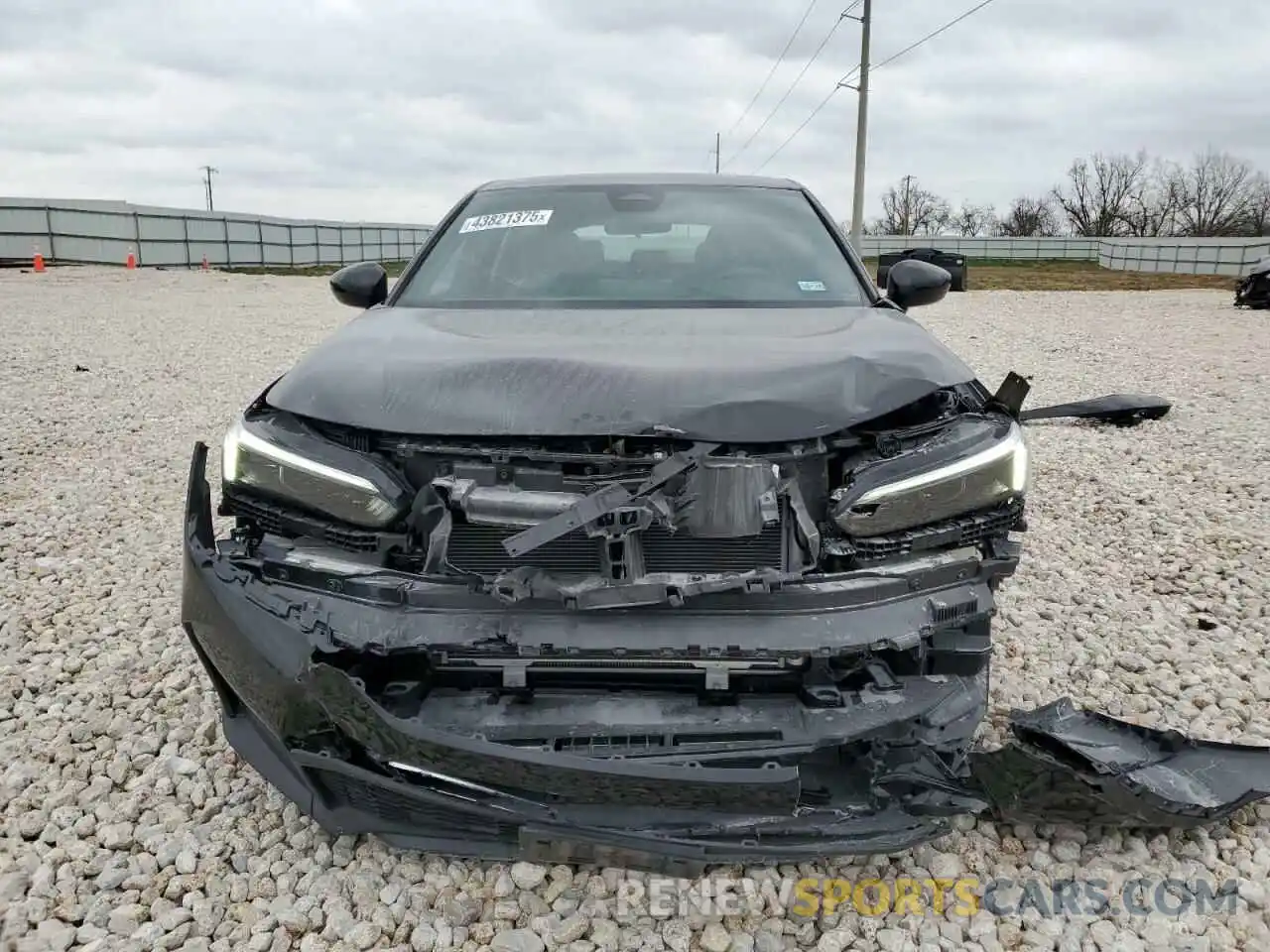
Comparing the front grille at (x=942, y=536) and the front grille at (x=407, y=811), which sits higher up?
the front grille at (x=942, y=536)

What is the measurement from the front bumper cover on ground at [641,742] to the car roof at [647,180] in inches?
89.5

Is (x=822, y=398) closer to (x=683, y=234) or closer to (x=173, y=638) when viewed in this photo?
(x=683, y=234)

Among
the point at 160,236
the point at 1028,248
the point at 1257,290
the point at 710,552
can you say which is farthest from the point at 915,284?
the point at 1028,248

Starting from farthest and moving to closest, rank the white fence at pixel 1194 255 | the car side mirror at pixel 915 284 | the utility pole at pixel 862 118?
the white fence at pixel 1194 255, the utility pole at pixel 862 118, the car side mirror at pixel 915 284

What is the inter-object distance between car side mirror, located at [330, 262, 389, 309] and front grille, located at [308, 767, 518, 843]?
6.92 ft

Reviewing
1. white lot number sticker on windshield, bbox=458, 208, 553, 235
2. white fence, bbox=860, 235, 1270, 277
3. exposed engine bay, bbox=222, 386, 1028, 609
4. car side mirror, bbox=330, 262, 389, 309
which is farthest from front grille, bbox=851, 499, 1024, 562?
white fence, bbox=860, 235, 1270, 277

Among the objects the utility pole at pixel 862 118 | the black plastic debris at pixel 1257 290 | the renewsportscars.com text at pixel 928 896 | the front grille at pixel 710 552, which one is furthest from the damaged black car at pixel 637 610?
the utility pole at pixel 862 118

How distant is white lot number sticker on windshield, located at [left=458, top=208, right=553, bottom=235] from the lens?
3.57 metres

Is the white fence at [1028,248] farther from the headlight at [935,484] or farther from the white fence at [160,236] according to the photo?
the headlight at [935,484]

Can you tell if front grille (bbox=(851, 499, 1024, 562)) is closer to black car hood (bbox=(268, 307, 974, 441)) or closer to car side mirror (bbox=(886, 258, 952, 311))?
black car hood (bbox=(268, 307, 974, 441))

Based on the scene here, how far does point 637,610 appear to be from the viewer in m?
1.97

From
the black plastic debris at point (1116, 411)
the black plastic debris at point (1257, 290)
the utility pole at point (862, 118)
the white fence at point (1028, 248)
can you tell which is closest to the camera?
the black plastic debris at point (1116, 411)

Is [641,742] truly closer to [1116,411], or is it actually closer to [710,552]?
[710,552]

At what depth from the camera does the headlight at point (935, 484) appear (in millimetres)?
2045
